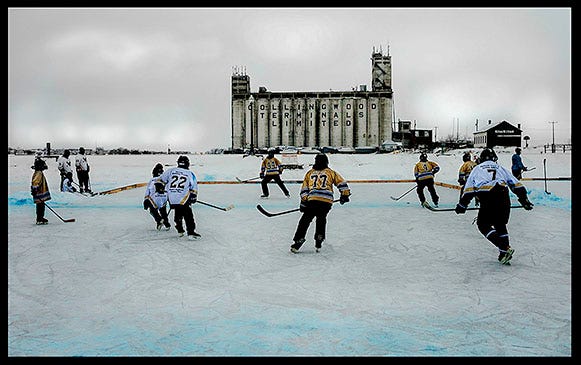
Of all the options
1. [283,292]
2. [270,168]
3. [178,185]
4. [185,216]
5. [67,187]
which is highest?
[270,168]

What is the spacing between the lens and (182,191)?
5.88 meters

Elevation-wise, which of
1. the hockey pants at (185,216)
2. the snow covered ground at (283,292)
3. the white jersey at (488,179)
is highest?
the white jersey at (488,179)

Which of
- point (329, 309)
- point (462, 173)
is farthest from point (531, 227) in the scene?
point (329, 309)

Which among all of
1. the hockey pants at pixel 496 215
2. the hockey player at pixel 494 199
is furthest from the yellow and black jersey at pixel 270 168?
the hockey pants at pixel 496 215

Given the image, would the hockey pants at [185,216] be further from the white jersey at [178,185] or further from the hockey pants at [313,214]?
the hockey pants at [313,214]

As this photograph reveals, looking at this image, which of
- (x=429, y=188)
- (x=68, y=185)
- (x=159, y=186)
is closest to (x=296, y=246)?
(x=159, y=186)

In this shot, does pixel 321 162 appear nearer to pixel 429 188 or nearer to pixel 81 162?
pixel 429 188

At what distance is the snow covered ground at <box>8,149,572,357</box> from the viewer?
2.58m

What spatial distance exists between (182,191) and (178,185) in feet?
0.30

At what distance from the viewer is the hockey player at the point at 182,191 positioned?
5.86m

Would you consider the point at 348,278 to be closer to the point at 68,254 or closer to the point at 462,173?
the point at 68,254

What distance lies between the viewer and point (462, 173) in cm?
900

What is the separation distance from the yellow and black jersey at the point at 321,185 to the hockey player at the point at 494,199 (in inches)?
50.3
